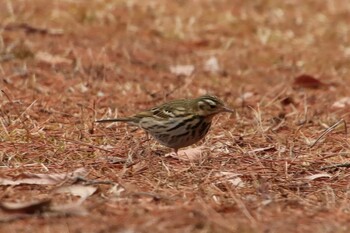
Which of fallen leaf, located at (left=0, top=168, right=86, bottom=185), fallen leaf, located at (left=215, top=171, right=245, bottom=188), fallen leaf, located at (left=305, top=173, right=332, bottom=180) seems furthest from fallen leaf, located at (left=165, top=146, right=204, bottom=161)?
fallen leaf, located at (left=0, top=168, right=86, bottom=185)

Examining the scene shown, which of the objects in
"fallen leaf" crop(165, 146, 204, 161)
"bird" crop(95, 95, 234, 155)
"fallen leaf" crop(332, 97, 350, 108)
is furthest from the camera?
"fallen leaf" crop(332, 97, 350, 108)

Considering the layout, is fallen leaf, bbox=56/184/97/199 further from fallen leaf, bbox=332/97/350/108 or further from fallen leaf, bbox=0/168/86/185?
fallen leaf, bbox=332/97/350/108

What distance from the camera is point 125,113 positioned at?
754 centimetres

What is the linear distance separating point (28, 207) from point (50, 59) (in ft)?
16.7

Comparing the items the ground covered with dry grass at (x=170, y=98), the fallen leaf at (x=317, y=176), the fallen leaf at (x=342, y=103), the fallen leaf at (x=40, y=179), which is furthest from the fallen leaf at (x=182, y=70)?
the fallen leaf at (x=40, y=179)

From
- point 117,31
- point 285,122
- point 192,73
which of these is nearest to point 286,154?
point 285,122

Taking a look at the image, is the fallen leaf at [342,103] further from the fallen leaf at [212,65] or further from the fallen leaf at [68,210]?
the fallen leaf at [68,210]

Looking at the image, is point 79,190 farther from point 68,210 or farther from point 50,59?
point 50,59

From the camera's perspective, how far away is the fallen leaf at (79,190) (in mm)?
4699

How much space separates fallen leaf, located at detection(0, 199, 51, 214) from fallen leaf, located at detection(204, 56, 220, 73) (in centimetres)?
568

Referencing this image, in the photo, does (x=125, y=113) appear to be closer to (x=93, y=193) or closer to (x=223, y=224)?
(x=93, y=193)

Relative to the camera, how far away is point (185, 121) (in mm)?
6008

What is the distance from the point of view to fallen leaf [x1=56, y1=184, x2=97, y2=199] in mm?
4699

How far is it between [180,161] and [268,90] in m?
3.44
